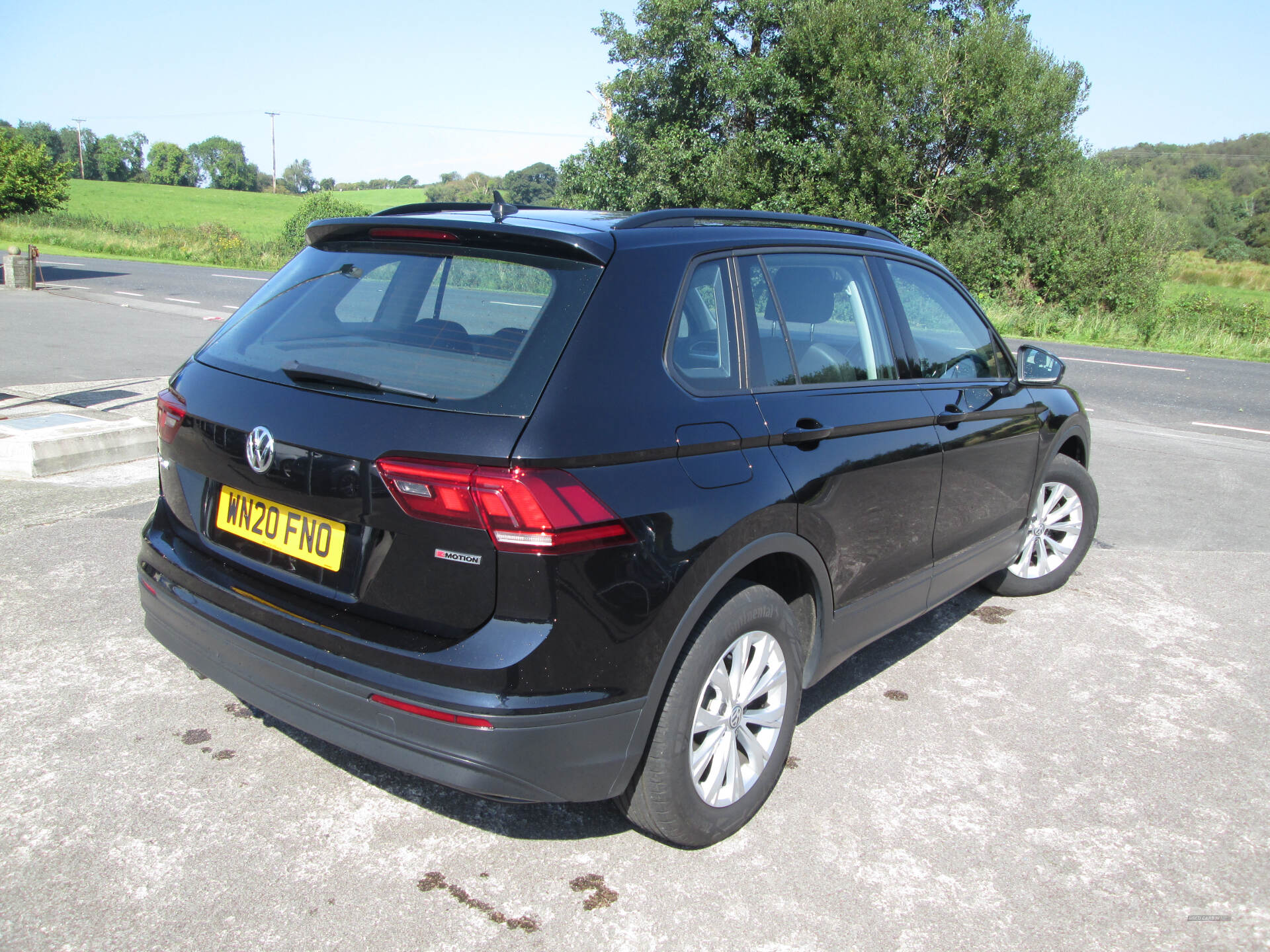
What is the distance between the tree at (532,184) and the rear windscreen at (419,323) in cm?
68

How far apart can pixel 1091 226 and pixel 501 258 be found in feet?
87.1

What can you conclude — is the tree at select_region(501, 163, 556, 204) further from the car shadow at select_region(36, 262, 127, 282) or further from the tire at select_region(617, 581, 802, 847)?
the car shadow at select_region(36, 262, 127, 282)

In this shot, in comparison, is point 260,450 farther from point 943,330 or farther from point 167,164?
point 167,164

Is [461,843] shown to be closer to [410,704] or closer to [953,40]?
[410,704]

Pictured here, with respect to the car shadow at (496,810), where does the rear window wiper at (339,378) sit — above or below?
above

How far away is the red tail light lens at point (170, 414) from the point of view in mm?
2764

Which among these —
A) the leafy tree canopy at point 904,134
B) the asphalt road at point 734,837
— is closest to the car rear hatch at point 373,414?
the asphalt road at point 734,837

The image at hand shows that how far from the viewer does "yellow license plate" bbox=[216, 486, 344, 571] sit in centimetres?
235

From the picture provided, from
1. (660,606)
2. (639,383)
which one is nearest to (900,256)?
(639,383)

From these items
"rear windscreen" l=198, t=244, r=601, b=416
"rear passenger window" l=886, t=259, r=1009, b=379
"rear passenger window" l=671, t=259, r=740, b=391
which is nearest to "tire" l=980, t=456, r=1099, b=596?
"rear passenger window" l=886, t=259, r=1009, b=379

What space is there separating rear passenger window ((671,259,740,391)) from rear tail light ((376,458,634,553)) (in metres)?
0.58

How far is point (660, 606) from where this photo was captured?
2.33 m

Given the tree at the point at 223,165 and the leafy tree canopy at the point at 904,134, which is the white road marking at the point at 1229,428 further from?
the tree at the point at 223,165

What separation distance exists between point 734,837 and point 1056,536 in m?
3.10
